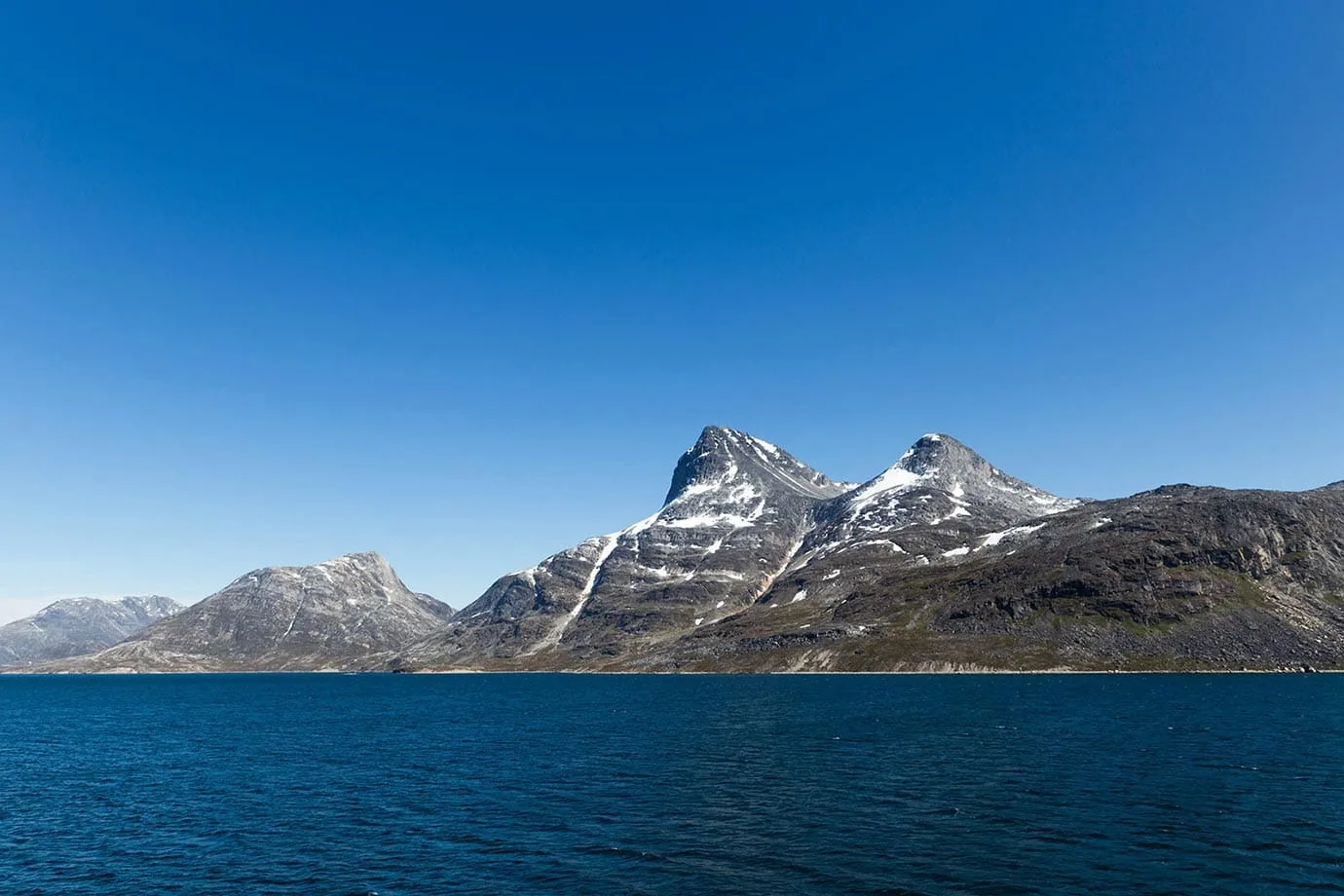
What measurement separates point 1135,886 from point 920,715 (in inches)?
4127

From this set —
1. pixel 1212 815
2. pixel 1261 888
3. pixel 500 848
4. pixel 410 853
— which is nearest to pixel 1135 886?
pixel 1261 888

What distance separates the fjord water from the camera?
54.3m

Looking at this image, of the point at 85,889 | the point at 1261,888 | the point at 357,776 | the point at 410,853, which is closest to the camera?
the point at 1261,888

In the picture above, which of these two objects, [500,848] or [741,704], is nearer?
[500,848]

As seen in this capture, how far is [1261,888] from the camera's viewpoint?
48.5m

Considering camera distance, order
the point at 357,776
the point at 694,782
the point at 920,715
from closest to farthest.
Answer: the point at 694,782 < the point at 357,776 < the point at 920,715

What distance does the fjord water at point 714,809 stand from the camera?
5434 centimetres

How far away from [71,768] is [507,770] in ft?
224

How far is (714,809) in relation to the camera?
7419 centimetres

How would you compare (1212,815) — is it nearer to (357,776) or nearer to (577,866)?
(577,866)

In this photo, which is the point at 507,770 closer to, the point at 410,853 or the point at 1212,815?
the point at 410,853

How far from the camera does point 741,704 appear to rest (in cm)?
19412

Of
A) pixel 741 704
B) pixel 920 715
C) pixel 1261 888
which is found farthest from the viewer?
pixel 741 704

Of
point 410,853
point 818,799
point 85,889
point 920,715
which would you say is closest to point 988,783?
point 818,799
